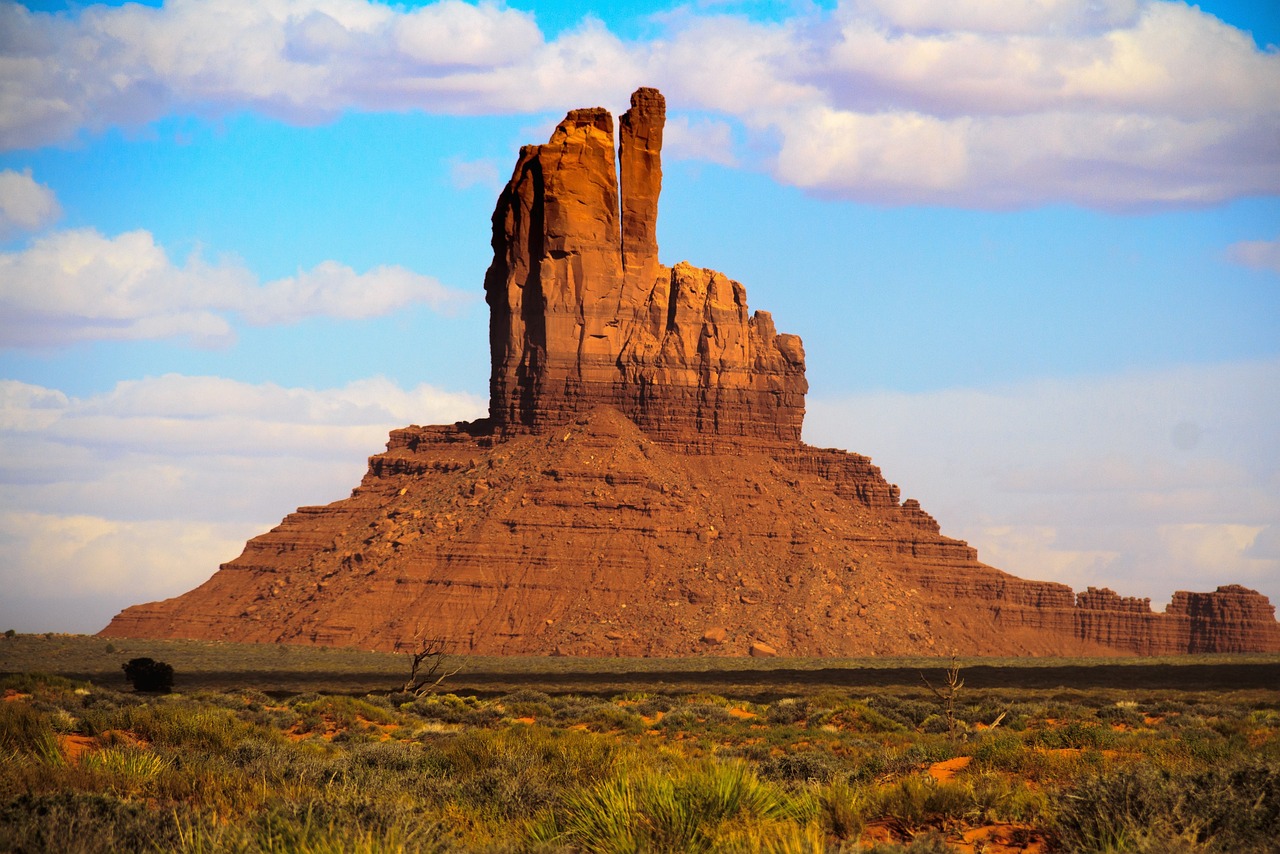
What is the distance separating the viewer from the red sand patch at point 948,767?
20.2 metres

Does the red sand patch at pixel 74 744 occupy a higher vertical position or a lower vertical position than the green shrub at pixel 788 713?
higher

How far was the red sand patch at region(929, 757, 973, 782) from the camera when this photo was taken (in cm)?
2022

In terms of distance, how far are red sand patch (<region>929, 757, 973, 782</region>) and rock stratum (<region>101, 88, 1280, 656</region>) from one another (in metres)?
72.6

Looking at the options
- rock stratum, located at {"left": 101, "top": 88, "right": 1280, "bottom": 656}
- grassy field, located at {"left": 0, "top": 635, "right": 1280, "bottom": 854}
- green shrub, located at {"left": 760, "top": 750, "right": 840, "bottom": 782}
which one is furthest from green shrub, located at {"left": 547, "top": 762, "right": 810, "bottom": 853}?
rock stratum, located at {"left": 101, "top": 88, "right": 1280, "bottom": 656}

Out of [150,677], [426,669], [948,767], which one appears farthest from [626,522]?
[948,767]

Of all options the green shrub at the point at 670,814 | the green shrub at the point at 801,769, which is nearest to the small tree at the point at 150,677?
the green shrub at the point at 801,769

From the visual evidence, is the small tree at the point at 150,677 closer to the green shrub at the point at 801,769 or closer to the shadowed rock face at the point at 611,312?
the green shrub at the point at 801,769

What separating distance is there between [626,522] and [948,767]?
3474 inches

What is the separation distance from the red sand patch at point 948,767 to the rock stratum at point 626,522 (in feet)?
238

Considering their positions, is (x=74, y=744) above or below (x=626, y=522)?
below

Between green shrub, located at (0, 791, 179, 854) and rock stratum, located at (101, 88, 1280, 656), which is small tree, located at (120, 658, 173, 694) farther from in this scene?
rock stratum, located at (101, 88, 1280, 656)

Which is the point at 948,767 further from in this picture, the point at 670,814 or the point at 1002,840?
the point at 670,814

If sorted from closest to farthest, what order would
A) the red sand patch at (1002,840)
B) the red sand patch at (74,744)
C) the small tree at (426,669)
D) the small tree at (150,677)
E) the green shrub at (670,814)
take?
the green shrub at (670,814), the red sand patch at (1002,840), the red sand patch at (74,744), the small tree at (426,669), the small tree at (150,677)

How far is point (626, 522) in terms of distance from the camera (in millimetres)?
109750
